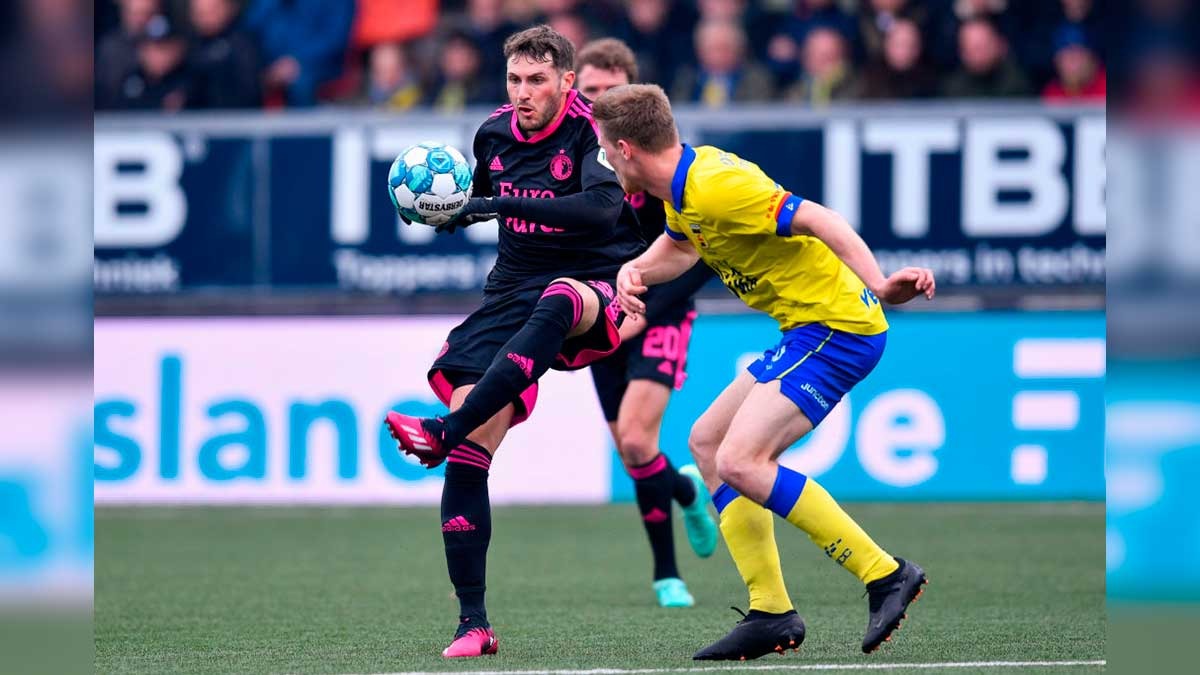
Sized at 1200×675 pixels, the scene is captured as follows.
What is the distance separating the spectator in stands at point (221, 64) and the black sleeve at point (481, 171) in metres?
7.03

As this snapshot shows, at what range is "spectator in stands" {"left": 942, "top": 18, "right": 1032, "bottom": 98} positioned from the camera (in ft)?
40.1

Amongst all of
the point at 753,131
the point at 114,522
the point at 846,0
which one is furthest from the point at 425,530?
the point at 846,0

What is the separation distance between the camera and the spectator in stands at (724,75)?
12.6m

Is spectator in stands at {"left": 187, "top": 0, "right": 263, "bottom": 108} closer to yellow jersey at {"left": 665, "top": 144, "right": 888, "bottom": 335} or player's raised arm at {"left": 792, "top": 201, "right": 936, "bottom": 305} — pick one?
yellow jersey at {"left": 665, "top": 144, "right": 888, "bottom": 335}

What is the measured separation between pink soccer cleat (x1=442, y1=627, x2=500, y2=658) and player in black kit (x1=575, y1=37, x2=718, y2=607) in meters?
1.85

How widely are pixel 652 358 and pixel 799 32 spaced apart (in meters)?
5.94

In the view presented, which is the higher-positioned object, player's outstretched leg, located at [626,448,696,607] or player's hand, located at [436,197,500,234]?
player's hand, located at [436,197,500,234]

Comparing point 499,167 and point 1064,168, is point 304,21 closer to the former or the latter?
point 1064,168

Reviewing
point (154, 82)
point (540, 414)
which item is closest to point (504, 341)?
point (540, 414)

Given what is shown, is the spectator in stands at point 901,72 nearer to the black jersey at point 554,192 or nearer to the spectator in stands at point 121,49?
the spectator in stands at point 121,49

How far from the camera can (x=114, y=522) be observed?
11078 millimetres

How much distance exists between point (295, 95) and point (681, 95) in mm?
2988

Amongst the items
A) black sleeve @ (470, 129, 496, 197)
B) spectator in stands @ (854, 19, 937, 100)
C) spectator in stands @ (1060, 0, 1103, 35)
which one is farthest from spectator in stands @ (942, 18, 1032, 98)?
black sleeve @ (470, 129, 496, 197)

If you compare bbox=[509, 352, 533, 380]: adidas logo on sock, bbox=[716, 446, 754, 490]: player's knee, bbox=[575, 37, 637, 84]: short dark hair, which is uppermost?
bbox=[575, 37, 637, 84]: short dark hair
